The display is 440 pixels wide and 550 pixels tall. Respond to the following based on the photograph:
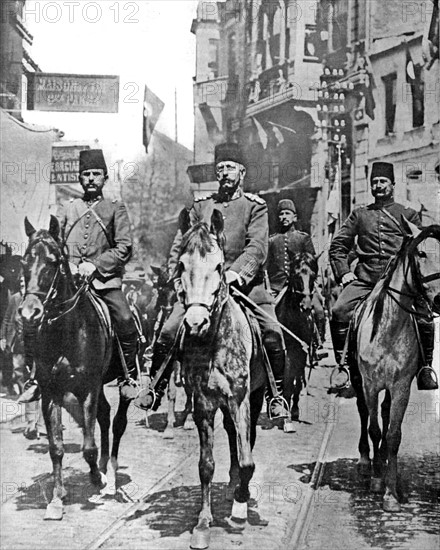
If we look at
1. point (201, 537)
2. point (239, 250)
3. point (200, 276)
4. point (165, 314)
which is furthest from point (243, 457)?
point (239, 250)

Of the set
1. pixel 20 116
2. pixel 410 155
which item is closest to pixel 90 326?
pixel 20 116

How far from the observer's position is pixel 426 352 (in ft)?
17.5

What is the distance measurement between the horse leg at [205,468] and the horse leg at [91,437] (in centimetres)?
77

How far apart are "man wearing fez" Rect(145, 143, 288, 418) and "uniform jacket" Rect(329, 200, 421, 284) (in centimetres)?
54

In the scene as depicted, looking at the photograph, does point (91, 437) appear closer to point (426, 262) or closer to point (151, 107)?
point (151, 107)

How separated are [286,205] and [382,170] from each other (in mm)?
712

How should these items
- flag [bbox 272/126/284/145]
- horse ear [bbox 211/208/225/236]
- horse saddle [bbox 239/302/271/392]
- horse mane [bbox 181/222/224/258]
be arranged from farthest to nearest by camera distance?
flag [bbox 272/126/284/145]
horse saddle [bbox 239/302/271/392]
horse ear [bbox 211/208/225/236]
horse mane [bbox 181/222/224/258]

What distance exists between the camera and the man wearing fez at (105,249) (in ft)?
17.8

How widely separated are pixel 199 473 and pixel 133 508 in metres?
0.57

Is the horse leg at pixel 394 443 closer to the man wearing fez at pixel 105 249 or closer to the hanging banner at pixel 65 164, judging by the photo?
the man wearing fez at pixel 105 249

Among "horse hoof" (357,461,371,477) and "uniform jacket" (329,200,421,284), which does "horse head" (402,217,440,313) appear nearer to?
"uniform jacket" (329,200,421,284)

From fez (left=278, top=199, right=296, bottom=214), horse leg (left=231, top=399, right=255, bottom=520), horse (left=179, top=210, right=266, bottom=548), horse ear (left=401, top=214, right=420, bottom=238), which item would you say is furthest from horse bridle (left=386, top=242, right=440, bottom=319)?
horse leg (left=231, top=399, right=255, bottom=520)

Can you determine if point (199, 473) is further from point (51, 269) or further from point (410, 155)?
point (410, 155)

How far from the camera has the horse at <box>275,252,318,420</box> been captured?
18.0ft
